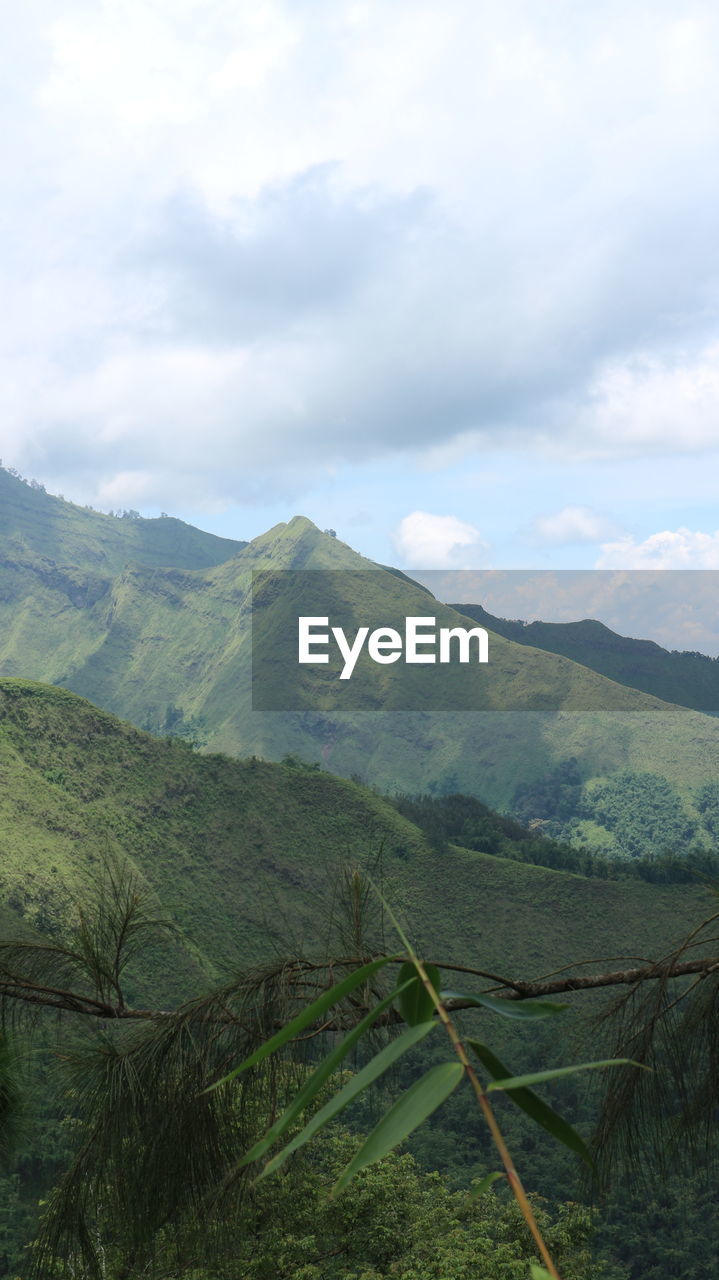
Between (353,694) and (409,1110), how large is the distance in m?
82.3

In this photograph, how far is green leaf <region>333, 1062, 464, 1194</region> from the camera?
25.2 inches

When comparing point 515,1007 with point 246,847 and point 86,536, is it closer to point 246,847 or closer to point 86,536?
point 246,847

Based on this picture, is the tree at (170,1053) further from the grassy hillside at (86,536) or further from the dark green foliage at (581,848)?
the grassy hillside at (86,536)

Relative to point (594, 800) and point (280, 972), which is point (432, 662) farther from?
point (280, 972)

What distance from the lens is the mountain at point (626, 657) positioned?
274 ft

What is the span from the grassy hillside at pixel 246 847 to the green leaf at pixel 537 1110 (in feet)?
106

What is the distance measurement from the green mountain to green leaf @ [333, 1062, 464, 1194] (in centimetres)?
6351

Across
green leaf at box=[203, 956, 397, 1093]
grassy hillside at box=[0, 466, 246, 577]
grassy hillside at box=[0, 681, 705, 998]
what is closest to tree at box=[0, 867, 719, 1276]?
green leaf at box=[203, 956, 397, 1093]

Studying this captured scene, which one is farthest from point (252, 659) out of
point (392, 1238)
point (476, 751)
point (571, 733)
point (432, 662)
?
point (392, 1238)

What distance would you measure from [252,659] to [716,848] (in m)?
50.4

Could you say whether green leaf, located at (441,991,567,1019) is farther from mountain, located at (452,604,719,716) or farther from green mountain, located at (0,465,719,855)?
mountain, located at (452,604,719,716)

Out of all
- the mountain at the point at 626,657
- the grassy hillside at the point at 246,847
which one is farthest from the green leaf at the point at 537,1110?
the mountain at the point at 626,657

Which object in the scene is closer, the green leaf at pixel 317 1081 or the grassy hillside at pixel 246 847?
the green leaf at pixel 317 1081

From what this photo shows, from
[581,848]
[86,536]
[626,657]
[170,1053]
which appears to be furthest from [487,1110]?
[86,536]
